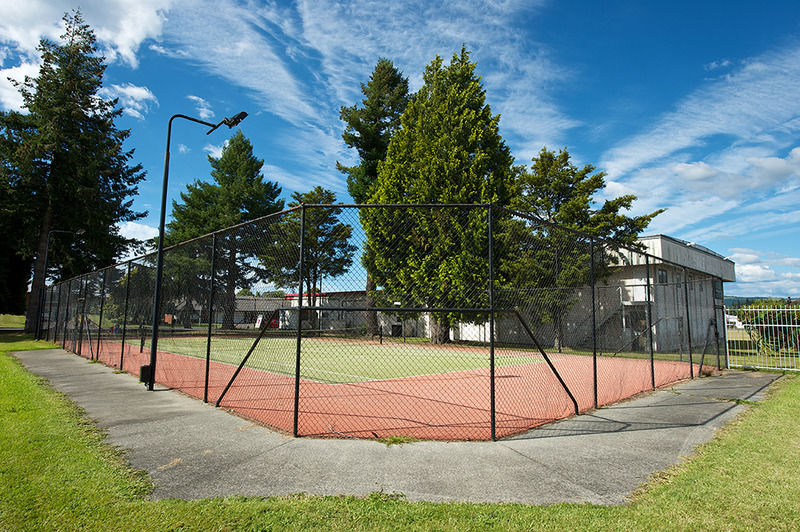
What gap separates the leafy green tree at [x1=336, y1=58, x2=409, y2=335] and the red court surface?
22129 millimetres

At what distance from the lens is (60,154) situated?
95.7 feet

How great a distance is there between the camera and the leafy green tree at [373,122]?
32219 mm

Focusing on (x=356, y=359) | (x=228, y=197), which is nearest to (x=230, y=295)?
(x=356, y=359)

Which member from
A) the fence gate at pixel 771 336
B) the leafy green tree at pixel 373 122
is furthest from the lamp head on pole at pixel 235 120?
the leafy green tree at pixel 373 122

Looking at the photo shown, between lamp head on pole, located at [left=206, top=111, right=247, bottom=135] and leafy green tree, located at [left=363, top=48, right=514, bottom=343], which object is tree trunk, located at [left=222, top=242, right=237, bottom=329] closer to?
lamp head on pole, located at [left=206, top=111, right=247, bottom=135]

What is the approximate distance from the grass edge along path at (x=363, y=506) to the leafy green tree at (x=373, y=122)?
2884 cm

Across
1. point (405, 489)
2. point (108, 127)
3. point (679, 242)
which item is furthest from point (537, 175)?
point (108, 127)

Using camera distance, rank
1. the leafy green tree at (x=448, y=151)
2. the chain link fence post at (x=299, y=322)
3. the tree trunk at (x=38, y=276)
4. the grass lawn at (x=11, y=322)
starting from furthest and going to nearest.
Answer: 1. the grass lawn at (x=11, y=322)
2. the tree trunk at (x=38, y=276)
3. the leafy green tree at (x=448, y=151)
4. the chain link fence post at (x=299, y=322)

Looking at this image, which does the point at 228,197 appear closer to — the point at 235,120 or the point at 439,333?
the point at 439,333

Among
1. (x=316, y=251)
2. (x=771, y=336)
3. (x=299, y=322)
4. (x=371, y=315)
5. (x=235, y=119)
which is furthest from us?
(x=771, y=336)

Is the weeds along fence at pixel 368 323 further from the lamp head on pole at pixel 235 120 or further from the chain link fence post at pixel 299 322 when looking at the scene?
the lamp head on pole at pixel 235 120

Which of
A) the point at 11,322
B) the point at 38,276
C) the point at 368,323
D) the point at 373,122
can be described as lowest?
the point at 11,322

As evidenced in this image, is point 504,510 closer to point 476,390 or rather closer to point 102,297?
point 476,390

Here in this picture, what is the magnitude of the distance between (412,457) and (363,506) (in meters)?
1.25
